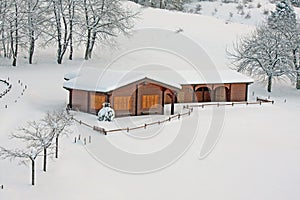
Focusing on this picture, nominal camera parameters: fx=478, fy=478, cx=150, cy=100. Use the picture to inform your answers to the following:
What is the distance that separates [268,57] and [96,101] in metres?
18.1

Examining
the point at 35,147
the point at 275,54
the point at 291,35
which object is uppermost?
the point at 291,35

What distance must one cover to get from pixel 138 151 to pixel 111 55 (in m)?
28.1

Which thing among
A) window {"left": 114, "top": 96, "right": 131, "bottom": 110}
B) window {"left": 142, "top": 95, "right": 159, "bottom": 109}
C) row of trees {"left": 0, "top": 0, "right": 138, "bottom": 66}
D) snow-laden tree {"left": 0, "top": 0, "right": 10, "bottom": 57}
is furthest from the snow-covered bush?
snow-laden tree {"left": 0, "top": 0, "right": 10, "bottom": 57}

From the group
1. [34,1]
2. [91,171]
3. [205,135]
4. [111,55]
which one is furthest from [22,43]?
[91,171]

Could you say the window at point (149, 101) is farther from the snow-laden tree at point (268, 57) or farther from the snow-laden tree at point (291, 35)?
the snow-laden tree at point (291, 35)

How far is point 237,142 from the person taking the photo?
24.8 m

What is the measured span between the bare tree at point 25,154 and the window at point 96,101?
9.08m

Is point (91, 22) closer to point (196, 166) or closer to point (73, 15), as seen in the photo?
point (73, 15)

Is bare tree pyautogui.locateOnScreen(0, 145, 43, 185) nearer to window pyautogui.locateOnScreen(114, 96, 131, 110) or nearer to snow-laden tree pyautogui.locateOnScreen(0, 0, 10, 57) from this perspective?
window pyautogui.locateOnScreen(114, 96, 131, 110)

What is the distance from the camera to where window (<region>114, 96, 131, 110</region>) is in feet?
96.6

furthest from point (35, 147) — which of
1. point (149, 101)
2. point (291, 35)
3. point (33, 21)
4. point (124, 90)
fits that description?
point (291, 35)

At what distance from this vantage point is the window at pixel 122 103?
29.4 m

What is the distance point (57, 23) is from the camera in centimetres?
4534

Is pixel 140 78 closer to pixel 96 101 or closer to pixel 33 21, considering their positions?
pixel 96 101
